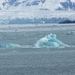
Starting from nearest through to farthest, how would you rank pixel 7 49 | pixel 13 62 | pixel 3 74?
pixel 3 74
pixel 13 62
pixel 7 49

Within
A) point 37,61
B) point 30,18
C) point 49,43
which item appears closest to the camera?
point 37,61

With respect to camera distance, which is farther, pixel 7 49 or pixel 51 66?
pixel 7 49

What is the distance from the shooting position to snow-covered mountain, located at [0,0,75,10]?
113625 millimetres

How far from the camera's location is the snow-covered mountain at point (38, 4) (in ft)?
373

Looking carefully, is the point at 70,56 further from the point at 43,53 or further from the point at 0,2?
the point at 0,2

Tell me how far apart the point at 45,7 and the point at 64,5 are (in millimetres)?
7596

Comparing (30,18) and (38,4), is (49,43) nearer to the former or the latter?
(30,18)

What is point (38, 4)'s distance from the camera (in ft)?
406

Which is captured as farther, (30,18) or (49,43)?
(30,18)

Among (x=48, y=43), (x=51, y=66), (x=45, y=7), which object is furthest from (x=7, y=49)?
(x=45, y=7)

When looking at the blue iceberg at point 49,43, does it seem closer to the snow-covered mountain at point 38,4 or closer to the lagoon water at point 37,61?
the lagoon water at point 37,61

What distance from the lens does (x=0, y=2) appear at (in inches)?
5020

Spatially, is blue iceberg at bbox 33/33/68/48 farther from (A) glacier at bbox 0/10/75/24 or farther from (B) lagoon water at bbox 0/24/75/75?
(A) glacier at bbox 0/10/75/24

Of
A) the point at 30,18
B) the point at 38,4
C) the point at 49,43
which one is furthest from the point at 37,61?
the point at 38,4
